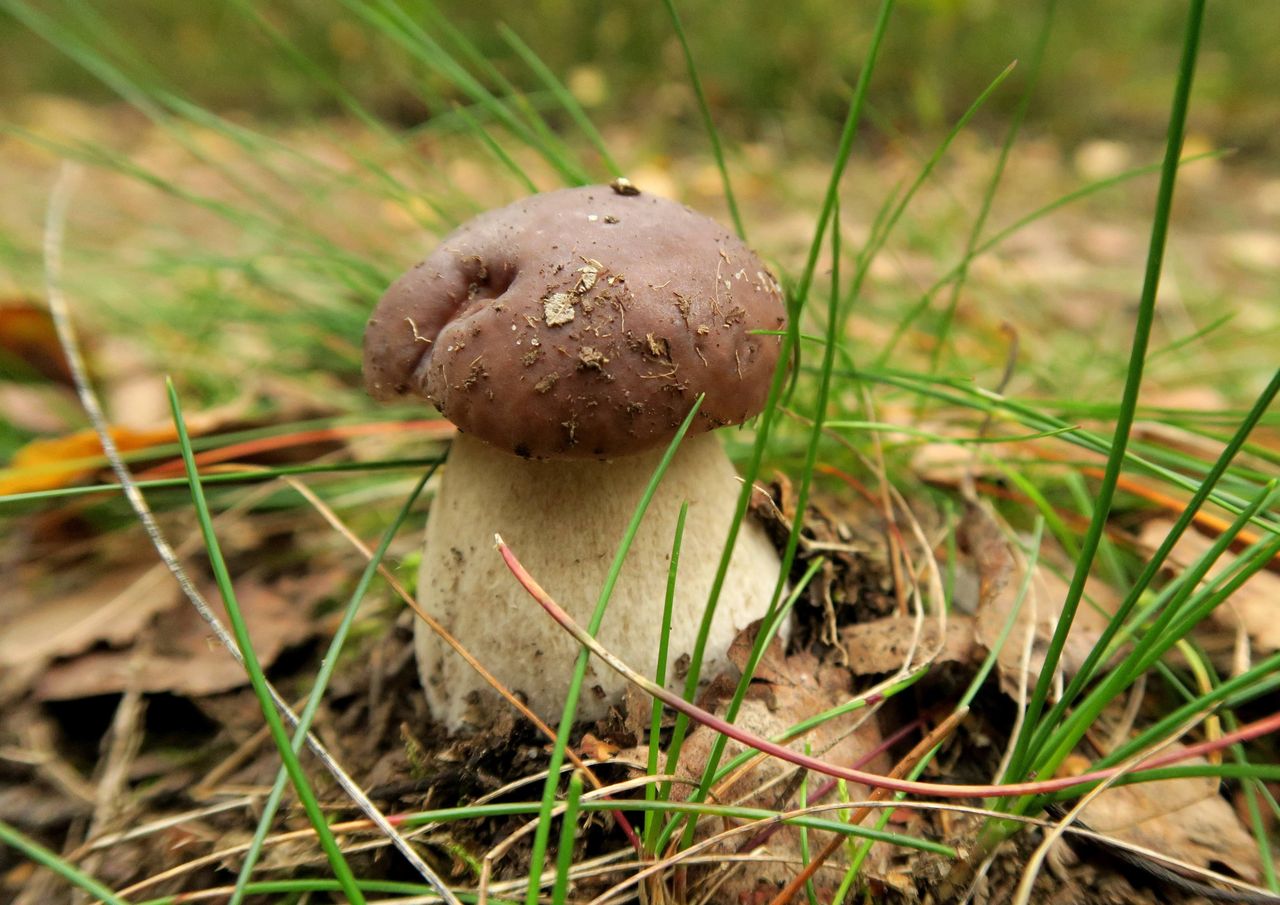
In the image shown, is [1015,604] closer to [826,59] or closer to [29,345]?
[29,345]

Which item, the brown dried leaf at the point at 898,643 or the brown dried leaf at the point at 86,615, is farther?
the brown dried leaf at the point at 86,615

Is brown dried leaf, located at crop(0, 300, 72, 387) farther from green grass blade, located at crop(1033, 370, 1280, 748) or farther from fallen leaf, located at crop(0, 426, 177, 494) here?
green grass blade, located at crop(1033, 370, 1280, 748)

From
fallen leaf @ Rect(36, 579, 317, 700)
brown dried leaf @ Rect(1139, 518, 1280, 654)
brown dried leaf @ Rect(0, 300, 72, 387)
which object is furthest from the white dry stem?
brown dried leaf @ Rect(1139, 518, 1280, 654)

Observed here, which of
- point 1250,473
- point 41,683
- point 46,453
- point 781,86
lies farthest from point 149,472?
point 781,86

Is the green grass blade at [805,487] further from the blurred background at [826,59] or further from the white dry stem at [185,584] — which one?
the blurred background at [826,59]

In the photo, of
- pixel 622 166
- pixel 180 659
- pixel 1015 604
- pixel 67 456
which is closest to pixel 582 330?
pixel 1015 604

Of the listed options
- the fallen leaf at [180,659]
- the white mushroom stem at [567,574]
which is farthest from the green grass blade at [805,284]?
the fallen leaf at [180,659]

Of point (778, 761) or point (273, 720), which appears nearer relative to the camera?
point (273, 720)

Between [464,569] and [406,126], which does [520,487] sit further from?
[406,126]
